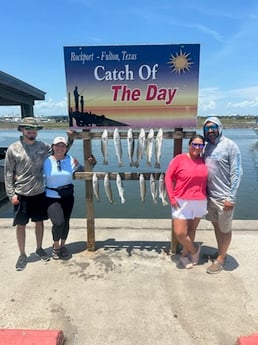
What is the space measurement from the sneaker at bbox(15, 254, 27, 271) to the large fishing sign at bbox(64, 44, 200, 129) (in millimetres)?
1778

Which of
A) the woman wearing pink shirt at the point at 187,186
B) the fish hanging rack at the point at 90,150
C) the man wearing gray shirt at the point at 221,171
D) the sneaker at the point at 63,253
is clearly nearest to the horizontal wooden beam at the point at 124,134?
the fish hanging rack at the point at 90,150

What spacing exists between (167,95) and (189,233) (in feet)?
5.64

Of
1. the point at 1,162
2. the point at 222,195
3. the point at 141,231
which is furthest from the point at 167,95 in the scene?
the point at 1,162

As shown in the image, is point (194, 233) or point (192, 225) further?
point (194, 233)

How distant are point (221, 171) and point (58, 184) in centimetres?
189

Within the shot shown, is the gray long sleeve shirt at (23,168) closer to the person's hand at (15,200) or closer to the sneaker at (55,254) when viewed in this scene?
the person's hand at (15,200)

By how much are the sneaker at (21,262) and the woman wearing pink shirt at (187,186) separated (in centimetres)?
190

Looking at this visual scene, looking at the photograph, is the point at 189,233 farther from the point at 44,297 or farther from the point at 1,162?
the point at 1,162

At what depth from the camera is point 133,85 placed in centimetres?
376

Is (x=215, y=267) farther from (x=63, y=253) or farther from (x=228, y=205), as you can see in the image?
(x=63, y=253)

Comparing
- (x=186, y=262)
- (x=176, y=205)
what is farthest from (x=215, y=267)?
(x=176, y=205)

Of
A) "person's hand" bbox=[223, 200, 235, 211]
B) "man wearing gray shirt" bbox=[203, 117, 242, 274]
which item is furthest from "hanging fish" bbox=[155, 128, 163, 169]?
"person's hand" bbox=[223, 200, 235, 211]

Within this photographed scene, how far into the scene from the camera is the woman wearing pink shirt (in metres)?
3.32

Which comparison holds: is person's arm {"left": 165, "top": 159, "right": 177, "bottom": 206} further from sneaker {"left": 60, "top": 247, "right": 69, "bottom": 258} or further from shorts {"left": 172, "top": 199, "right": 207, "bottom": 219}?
sneaker {"left": 60, "top": 247, "right": 69, "bottom": 258}
